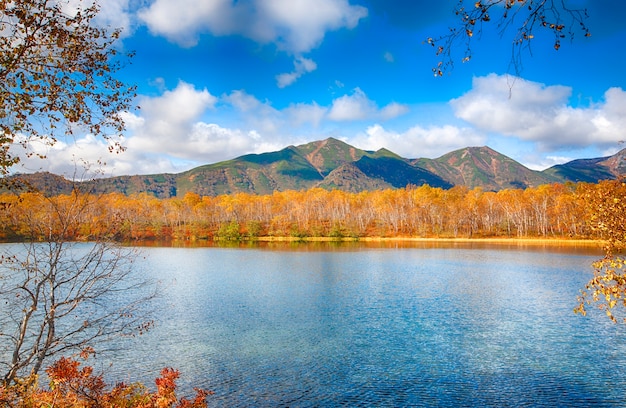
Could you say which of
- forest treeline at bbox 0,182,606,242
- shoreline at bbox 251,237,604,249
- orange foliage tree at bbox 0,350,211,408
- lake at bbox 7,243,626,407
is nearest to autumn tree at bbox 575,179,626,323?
lake at bbox 7,243,626,407

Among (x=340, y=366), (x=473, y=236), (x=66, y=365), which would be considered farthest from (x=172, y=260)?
(x=473, y=236)

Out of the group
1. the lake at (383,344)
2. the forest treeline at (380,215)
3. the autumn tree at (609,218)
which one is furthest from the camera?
the forest treeline at (380,215)

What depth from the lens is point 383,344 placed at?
24391 mm

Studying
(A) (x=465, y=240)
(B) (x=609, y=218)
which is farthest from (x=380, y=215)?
(B) (x=609, y=218)

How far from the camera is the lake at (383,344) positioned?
17.9m

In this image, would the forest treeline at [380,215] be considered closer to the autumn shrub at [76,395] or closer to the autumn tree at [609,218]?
the autumn shrub at [76,395]

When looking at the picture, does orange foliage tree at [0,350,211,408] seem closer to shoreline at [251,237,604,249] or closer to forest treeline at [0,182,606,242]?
forest treeline at [0,182,606,242]

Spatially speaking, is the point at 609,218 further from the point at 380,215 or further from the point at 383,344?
the point at 380,215

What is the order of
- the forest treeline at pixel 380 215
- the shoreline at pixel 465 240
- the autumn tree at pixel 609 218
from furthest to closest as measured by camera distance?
the forest treeline at pixel 380 215 < the shoreline at pixel 465 240 < the autumn tree at pixel 609 218

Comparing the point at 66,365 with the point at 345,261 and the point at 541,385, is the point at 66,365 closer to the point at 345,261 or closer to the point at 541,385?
the point at 541,385

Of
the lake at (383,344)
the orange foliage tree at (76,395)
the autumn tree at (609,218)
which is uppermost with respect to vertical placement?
the autumn tree at (609,218)

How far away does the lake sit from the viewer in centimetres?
1794

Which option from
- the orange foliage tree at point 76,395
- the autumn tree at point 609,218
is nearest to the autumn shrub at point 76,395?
the orange foliage tree at point 76,395

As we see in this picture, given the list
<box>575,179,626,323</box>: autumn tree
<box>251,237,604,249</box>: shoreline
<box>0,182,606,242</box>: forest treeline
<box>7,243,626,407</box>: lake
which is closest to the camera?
<box>575,179,626,323</box>: autumn tree
